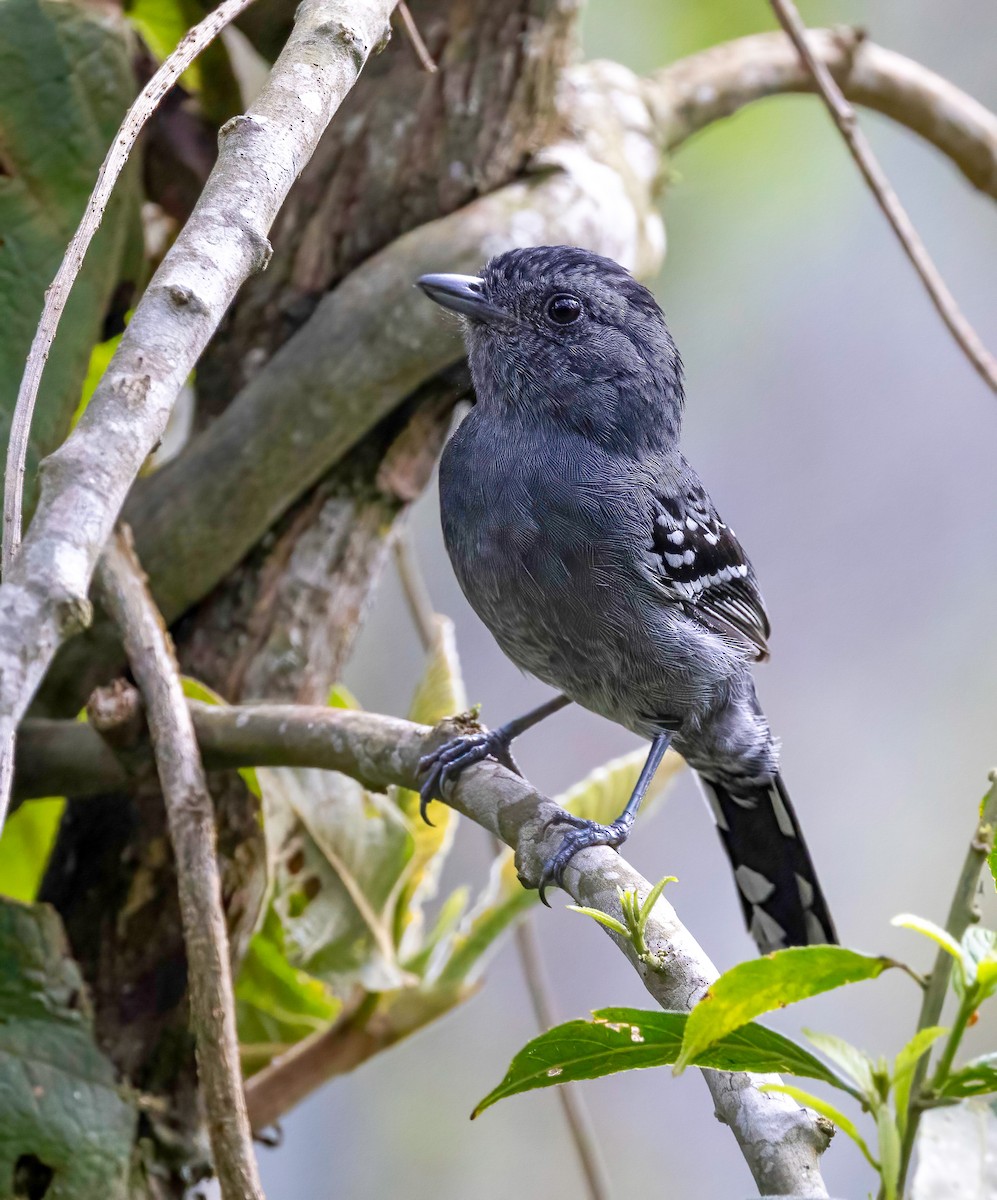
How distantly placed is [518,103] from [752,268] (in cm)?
298

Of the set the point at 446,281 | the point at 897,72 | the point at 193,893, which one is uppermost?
the point at 897,72

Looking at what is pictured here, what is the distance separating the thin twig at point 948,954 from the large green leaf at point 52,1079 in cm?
130

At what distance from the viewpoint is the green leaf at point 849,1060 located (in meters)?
0.90

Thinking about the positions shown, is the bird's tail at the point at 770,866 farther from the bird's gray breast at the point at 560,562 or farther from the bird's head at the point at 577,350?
the bird's head at the point at 577,350

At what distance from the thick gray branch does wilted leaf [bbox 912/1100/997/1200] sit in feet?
2.24

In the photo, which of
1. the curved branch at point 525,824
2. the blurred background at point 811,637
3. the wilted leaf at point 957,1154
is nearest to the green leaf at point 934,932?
the wilted leaf at point 957,1154

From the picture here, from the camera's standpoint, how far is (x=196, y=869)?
1.73 metres

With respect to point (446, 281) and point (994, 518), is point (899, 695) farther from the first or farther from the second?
point (446, 281)

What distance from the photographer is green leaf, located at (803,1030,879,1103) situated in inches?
35.6

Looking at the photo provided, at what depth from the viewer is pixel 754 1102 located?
3.39 ft

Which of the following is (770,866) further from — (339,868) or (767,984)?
(767,984)

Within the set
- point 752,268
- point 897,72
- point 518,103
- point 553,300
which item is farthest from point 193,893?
point 752,268

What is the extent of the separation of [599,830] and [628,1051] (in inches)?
30.0

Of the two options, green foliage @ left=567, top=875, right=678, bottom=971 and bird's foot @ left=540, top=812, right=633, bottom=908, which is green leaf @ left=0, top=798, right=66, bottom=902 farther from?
green foliage @ left=567, top=875, right=678, bottom=971
